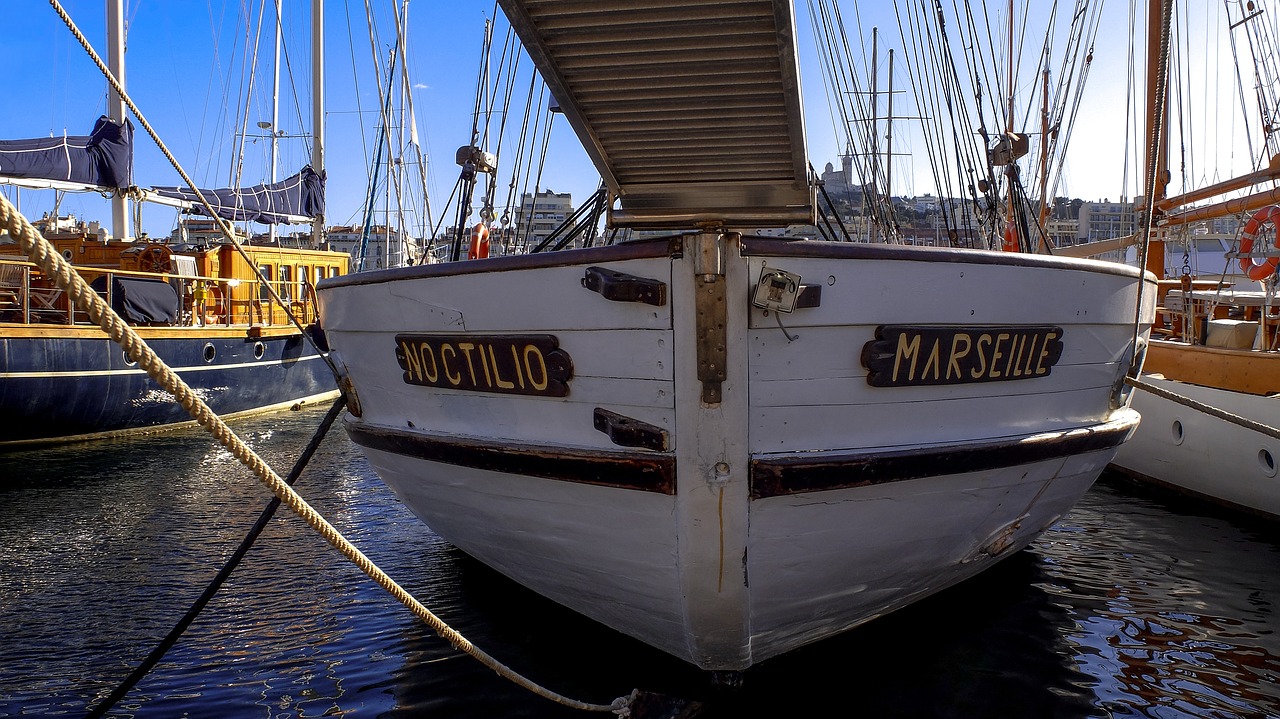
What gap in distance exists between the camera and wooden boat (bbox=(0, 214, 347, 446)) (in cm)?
1123

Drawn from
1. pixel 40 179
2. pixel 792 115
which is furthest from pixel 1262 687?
pixel 40 179

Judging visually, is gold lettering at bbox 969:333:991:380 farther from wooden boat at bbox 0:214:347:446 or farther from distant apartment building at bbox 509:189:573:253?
wooden boat at bbox 0:214:347:446

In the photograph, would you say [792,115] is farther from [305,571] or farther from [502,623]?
[305,571]

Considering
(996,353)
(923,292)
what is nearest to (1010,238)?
(996,353)

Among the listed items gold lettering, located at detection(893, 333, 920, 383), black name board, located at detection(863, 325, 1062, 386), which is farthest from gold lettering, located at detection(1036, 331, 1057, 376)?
gold lettering, located at detection(893, 333, 920, 383)

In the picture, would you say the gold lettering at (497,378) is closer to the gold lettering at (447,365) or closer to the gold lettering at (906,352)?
the gold lettering at (447,365)

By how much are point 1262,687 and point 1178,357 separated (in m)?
5.38

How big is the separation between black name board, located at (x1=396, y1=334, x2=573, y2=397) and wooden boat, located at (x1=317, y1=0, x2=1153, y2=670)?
0.01 metres

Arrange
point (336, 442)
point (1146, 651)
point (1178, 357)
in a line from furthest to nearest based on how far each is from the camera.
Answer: point (336, 442) → point (1178, 357) → point (1146, 651)

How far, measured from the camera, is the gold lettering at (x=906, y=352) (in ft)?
10.2

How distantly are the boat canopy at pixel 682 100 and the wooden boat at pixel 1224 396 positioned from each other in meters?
4.66

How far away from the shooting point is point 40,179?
43.9 feet

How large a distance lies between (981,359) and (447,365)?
7.29 ft

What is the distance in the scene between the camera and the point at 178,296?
13.6 metres
